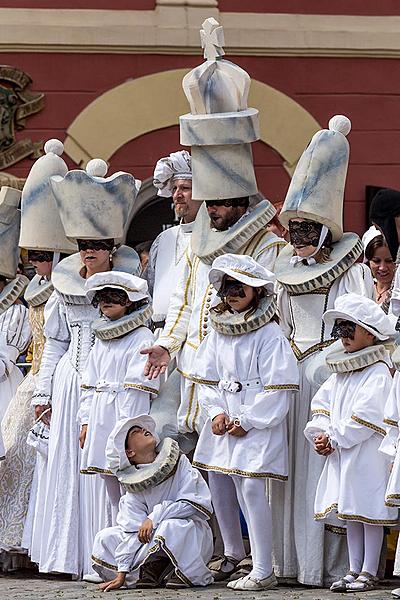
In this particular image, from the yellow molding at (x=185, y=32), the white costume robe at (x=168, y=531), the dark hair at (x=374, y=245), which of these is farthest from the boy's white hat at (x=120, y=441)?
the yellow molding at (x=185, y=32)

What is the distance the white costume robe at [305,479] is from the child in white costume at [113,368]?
79cm

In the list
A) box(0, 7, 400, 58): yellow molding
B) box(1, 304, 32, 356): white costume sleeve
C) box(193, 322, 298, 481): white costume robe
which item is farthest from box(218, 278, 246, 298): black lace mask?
box(0, 7, 400, 58): yellow molding

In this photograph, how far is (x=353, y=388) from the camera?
890 cm

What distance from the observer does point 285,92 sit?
16938 mm

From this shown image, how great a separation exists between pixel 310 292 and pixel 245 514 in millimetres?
1100

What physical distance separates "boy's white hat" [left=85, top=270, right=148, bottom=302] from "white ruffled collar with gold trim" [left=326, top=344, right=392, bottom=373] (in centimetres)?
129

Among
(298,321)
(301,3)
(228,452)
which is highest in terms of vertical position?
(301,3)

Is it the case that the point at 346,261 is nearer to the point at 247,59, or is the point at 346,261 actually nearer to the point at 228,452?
the point at 228,452

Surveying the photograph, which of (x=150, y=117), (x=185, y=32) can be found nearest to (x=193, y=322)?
(x=150, y=117)

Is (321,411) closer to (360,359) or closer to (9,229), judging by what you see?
(360,359)

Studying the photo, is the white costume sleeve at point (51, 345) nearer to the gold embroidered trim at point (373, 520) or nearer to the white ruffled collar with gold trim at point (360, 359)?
the white ruffled collar with gold trim at point (360, 359)

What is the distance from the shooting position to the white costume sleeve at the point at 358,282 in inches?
365

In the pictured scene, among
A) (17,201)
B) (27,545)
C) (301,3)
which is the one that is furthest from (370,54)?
(27,545)

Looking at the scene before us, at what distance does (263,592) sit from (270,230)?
2.07 meters
